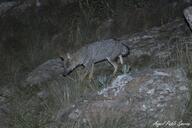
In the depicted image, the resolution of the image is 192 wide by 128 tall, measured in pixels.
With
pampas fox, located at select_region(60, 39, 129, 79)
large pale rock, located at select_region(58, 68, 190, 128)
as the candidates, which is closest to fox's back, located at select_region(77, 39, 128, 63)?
pampas fox, located at select_region(60, 39, 129, 79)

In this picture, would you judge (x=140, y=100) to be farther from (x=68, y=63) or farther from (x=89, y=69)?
(x=68, y=63)

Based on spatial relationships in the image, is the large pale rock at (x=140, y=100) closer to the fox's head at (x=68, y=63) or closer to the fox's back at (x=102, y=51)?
the fox's back at (x=102, y=51)

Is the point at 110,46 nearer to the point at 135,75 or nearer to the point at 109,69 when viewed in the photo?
the point at 109,69

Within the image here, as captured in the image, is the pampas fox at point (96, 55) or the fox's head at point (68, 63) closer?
the pampas fox at point (96, 55)

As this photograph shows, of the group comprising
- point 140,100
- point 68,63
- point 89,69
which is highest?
point 68,63

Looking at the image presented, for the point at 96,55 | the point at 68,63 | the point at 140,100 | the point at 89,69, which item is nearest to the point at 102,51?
the point at 96,55

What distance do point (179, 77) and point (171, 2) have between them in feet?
14.1

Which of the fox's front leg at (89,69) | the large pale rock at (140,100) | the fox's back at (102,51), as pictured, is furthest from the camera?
the fox's back at (102,51)

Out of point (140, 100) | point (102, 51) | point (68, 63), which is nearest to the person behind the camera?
point (140, 100)

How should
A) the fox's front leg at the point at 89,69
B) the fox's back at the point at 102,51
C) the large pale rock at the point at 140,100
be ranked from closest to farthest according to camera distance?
the large pale rock at the point at 140,100
the fox's front leg at the point at 89,69
the fox's back at the point at 102,51

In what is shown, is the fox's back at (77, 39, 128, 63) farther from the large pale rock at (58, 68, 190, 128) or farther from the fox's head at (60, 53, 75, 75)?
the large pale rock at (58, 68, 190, 128)

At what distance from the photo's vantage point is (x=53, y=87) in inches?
320

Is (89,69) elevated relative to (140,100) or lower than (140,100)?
elevated

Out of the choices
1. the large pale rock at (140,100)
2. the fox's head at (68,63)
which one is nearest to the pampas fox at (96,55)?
the fox's head at (68,63)
